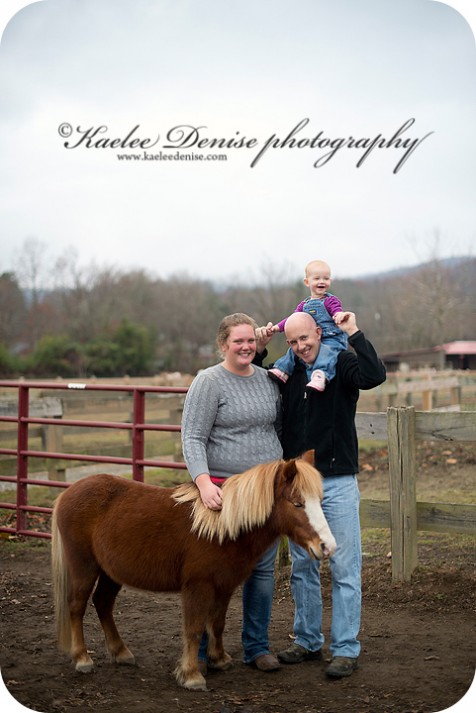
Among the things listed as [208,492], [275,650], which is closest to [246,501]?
[208,492]

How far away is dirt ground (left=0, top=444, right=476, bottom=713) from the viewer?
11.1ft

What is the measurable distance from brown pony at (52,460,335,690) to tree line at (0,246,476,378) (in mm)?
24579

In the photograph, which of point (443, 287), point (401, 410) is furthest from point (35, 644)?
point (443, 287)

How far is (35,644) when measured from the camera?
4.18 metres

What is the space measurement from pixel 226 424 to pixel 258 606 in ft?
3.02

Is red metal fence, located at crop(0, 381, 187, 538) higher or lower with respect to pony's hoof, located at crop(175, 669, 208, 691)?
higher

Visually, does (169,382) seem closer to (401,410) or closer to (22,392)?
(22,392)

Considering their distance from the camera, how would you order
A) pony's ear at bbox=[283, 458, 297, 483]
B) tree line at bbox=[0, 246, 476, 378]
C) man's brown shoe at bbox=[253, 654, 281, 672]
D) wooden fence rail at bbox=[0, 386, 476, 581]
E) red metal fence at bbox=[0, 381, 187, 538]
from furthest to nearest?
1. tree line at bbox=[0, 246, 476, 378]
2. red metal fence at bbox=[0, 381, 187, 538]
3. wooden fence rail at bbox=[0, 386, 476, 581]
4. man's brown shoe at bbox=[253, 654, 281, 672]
5. pony's ear at bbox=[283, 458, 297, 483]

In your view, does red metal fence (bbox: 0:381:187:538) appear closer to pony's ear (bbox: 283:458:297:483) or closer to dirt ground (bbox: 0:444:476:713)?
dirt ground (bbox: 0:444:476:713)

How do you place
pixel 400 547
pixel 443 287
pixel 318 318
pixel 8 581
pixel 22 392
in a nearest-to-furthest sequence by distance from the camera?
pixel 318 318 → pixel 400 547 → pixel 8 581 → pixel 22 392 → pixel 443 287

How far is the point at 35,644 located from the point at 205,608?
4.08ft

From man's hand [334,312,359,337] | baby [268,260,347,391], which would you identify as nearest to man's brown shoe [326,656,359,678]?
baby [268,260,347,391]

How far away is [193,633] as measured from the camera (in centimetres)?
350

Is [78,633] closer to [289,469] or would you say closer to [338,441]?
[289,469]
